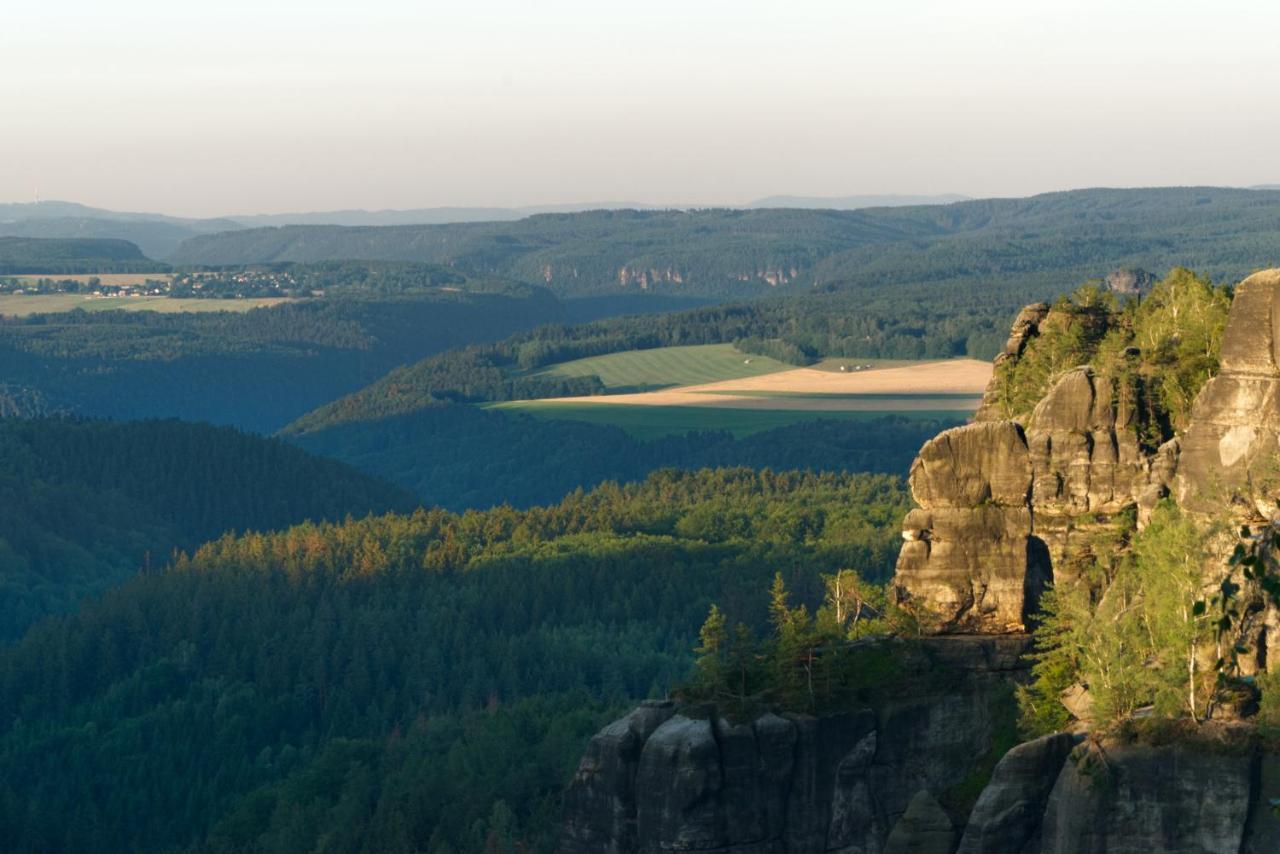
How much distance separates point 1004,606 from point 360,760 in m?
69.7

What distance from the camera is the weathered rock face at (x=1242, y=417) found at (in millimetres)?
80000

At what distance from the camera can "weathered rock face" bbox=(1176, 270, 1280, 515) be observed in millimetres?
80000

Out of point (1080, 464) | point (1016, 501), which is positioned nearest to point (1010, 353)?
point (1016, 501)

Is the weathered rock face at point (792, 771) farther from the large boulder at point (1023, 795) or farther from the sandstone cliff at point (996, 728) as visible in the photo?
the large boulder at point (1023, 795)

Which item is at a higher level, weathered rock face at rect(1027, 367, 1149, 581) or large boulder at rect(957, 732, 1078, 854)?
weathered rock face at rect(1027, 367, 1149, 581)

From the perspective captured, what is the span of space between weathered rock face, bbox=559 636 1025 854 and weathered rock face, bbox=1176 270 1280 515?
36.9 feet

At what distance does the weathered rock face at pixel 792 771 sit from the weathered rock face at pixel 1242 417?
11258 mm

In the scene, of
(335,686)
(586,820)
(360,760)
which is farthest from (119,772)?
(586,820)

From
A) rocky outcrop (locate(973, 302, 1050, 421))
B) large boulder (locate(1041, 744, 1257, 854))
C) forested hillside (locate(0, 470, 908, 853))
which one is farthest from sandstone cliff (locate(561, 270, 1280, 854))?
forested hillside (locate(0, 470, 908, 853))

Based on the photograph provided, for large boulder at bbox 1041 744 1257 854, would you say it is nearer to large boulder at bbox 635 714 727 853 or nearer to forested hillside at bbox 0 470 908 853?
large boulder at bbox 635 714 727 853

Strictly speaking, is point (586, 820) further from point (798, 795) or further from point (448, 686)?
point (448, 686)

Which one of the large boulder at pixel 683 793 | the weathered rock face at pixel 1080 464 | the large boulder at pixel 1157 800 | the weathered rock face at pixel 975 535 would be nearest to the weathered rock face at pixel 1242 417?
the weathered rock face at pixel 1080 464

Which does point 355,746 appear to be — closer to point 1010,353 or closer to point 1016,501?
point 1010,353

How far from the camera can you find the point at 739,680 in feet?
293
